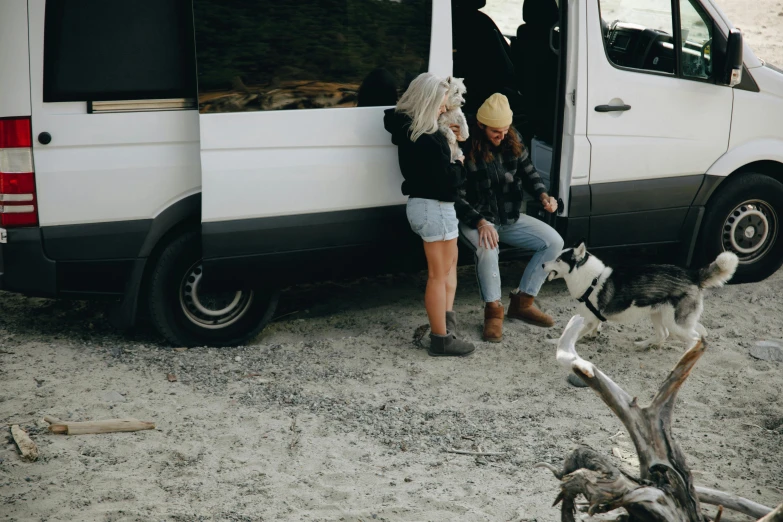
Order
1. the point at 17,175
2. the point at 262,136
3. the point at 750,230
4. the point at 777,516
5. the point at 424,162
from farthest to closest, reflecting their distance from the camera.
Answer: the point at 750,230, the point at 424,162, the point at 262,136, the point at 17,175, the point at 777,516

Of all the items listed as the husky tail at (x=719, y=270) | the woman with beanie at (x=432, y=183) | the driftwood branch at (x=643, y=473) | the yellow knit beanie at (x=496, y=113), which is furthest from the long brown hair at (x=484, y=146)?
the driftwood branch at (x=643, y=473)

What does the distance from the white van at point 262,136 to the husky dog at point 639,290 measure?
1.79 feet

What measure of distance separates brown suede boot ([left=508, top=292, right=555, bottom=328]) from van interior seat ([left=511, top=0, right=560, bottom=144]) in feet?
4.26

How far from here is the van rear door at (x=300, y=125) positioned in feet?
16.6

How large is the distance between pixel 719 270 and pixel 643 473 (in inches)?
92.0

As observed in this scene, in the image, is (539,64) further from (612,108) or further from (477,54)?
(612,108)

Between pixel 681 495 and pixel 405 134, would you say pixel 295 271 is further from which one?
pixel 681 495

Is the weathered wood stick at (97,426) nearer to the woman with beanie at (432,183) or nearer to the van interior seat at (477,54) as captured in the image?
the woman with beanie at (432,183)

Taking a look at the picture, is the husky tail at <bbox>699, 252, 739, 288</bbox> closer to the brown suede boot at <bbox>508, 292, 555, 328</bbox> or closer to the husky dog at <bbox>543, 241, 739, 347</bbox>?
the husky dog at <bbox>543, 241, 739, 347</bbox>

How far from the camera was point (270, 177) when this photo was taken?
5.26 meters

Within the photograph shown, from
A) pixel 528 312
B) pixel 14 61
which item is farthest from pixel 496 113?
pixel 14 61

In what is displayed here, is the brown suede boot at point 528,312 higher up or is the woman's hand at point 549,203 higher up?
the woman's hand at point 549,203

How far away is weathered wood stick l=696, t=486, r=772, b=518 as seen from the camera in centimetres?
345

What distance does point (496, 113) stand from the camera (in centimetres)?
570
